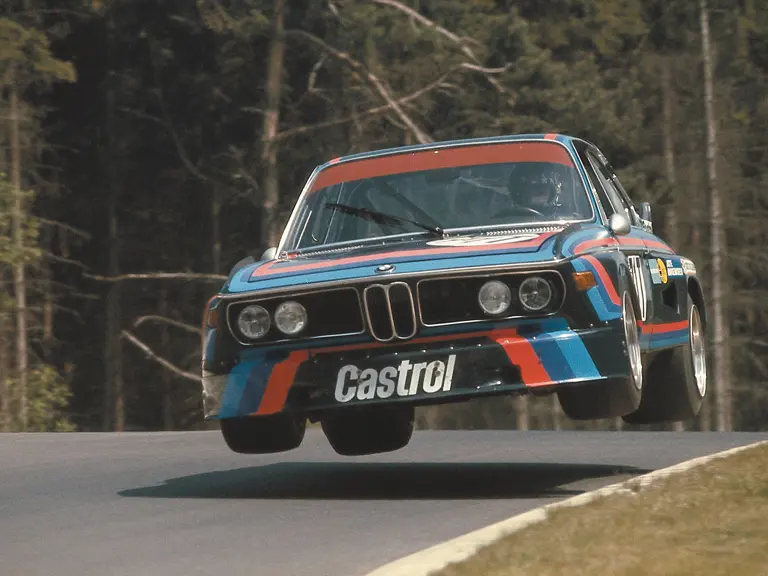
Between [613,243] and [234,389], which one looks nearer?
[234,389]

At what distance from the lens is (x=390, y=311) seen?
9.02 meters

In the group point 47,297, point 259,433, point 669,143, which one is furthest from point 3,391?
point 669,143

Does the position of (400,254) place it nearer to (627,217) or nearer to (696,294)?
(627,217)

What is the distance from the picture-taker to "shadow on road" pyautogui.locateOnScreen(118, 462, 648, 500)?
378 inches

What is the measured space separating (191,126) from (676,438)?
3470 centimetres

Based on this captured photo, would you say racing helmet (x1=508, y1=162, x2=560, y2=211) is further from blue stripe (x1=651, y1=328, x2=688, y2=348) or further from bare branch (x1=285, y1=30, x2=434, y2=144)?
bare branch (x1=285, y1=30, x2=434, y2=144)

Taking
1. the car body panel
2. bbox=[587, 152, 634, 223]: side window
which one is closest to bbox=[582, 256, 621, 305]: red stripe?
the car body panel

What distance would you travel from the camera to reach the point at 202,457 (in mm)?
12758

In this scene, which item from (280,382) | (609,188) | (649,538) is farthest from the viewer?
(609,188)

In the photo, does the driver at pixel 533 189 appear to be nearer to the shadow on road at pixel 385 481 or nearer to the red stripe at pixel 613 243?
the red stripe at pixel 613 243

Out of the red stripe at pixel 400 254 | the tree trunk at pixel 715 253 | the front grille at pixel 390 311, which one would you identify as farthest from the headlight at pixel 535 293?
the tree trunk at pixel 715 253

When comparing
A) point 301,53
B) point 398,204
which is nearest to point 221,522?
point 398,204

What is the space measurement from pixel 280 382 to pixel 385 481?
160 cm

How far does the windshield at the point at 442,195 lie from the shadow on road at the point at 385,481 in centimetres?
141
